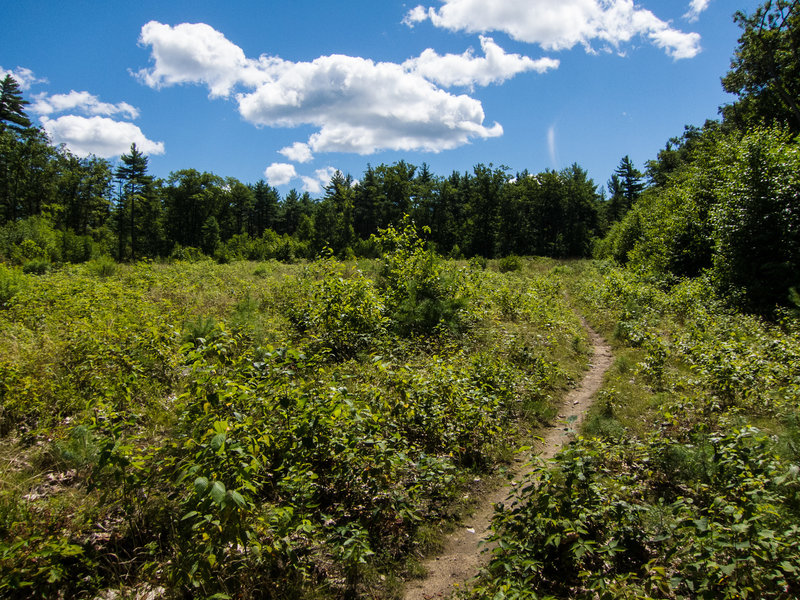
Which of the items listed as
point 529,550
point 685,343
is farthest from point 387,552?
point 685,343

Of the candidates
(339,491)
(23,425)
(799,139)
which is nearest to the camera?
(339,491)

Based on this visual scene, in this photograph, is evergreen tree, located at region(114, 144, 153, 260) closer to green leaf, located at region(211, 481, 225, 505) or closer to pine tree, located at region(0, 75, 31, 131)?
pine tree, located at region(0, 75, 31, 131)

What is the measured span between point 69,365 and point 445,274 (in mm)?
9396

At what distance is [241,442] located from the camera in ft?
12.5

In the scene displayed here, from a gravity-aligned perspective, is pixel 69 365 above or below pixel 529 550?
above

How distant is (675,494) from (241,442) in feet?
16.5

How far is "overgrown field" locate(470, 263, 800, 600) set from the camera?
3031 mm

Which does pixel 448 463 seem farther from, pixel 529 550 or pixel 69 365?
pixel 69 365

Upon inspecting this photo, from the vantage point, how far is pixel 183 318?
973cm

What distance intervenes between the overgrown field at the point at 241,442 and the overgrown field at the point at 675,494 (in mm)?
1239

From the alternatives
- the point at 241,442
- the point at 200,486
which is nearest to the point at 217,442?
the point at 200,486

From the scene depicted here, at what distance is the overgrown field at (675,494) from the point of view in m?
3.03

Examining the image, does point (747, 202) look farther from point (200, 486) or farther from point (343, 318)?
point (200, 486)

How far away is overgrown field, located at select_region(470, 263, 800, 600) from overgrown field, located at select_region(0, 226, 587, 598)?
1.24m
